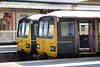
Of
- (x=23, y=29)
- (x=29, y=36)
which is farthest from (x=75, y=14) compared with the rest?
(x=23, y=29)

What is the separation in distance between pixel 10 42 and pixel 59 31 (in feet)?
46.9

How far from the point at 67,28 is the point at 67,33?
0.80 feet

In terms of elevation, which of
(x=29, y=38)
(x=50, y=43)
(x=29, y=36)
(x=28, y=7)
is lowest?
(x=50, y=43)

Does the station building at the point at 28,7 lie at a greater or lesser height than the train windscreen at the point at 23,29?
greater

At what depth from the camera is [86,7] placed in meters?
23.2

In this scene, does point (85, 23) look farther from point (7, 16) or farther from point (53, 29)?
point (7, 16)

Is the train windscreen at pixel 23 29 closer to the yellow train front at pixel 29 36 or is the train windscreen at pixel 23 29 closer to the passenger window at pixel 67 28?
the yellow train front at pixel 29 36

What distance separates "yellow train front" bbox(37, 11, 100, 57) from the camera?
1198 centimetres

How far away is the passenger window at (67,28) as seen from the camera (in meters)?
12.1

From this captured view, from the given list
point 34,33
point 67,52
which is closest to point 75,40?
point 67,52

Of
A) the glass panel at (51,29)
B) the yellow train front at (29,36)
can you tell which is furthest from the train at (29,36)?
the glass panel at (51,29)

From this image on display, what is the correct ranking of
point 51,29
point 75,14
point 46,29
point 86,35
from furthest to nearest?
point 86,35 < point 75,14 < point 46,29 < point 51,29

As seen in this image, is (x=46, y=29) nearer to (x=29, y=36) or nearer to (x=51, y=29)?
(x=51, y=29)

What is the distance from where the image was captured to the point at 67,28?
1220 centimetres
